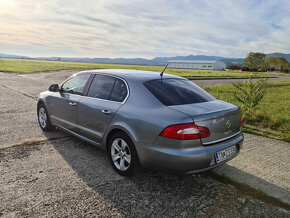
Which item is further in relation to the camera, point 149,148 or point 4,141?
point 4,141

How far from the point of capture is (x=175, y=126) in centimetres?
271

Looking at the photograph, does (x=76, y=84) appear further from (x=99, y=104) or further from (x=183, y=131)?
(x=183, y=131)

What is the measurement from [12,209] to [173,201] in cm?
184

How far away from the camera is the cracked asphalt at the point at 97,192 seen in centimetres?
264

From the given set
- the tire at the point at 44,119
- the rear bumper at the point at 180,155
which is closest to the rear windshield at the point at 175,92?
the rear bumper at the point at 180,155

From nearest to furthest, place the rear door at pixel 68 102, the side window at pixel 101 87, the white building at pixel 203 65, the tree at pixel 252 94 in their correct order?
the side window at pixel 101 87 < the rear door at pixel 68 102 < the tree at pixel 252 94 < the white building at pixel 203 65

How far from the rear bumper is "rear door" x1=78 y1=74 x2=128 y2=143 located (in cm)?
90

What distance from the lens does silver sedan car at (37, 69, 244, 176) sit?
108 inches

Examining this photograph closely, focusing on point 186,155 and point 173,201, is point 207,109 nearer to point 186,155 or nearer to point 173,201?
point 186,155

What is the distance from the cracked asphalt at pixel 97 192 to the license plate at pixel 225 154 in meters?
0.46

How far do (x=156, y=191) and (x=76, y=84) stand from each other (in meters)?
2.57

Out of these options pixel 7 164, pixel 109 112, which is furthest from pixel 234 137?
pixel 7 164

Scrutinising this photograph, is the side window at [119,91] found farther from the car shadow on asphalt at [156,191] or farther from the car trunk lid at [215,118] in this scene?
the car shadow on asphalt at [156,191]

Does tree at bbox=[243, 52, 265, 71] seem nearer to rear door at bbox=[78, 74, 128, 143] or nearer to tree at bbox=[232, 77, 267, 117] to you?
tree at bbox=[232, 77, 267, 117]
